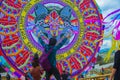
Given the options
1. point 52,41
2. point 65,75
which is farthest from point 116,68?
point 65,75

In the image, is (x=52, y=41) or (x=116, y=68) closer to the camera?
(x=116, y=68)

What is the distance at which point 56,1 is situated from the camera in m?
11.3

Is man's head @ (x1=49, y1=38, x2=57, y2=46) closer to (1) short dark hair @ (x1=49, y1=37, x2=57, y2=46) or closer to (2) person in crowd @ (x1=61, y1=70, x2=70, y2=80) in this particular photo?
(1) short dark hair @ (x1=49, y1=37, x2=57, y2=46)

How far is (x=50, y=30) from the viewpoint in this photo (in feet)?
36.3

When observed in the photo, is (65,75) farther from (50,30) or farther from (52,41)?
(52,41)

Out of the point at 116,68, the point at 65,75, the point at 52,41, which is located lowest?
the point at 65,75

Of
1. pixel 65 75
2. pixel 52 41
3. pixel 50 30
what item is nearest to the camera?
pixel 52 41

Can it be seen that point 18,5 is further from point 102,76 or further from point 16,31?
point 102,76

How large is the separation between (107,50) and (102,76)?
0.70m

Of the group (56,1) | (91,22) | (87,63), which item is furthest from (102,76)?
(56,1)

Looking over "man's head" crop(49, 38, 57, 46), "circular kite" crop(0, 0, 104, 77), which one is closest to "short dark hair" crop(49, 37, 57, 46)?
"man's head" crop(49, 38, 57, 46)

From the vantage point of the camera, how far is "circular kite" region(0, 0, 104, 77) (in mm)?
10785

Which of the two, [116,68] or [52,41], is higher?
[52,41]

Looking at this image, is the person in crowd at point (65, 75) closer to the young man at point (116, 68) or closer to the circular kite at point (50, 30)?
the circular kite at point (50, 30)
